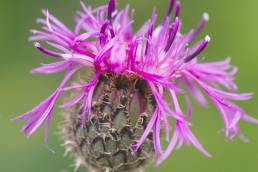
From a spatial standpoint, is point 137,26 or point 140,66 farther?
point 137,26

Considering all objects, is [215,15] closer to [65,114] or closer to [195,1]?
[195,1]

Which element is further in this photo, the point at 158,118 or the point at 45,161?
the point at 45,161

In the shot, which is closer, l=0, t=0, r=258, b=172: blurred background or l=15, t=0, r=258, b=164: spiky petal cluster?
l=15, t=0, r=258, b=164: spiky petal cluster

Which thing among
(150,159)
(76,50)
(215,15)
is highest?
(215,15)

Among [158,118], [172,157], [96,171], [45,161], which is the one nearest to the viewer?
[158,118]

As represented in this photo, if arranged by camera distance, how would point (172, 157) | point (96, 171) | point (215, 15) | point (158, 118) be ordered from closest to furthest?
point (158, 118), point (96, 171), point (172, 157), point (215, 15)

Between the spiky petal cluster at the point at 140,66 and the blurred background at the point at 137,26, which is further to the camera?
the blurred background at the point at 137,26

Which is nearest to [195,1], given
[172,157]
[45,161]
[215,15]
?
[215,15]

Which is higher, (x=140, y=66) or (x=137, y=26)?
(x=137, y=26)
